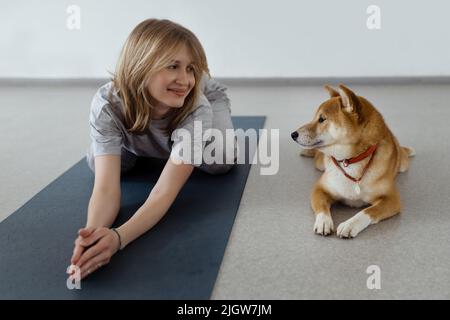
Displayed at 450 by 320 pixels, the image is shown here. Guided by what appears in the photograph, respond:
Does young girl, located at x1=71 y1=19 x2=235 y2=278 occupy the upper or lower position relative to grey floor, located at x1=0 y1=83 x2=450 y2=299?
upper

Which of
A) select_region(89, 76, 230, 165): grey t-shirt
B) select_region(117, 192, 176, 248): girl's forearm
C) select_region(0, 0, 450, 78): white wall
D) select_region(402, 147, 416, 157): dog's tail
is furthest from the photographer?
select_region(0, 0, 450, 78): white wall

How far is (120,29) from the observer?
4.15 m

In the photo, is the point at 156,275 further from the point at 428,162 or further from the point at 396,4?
the point at 396,4

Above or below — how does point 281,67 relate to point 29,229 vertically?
above

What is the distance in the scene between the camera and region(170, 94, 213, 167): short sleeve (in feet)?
6.15

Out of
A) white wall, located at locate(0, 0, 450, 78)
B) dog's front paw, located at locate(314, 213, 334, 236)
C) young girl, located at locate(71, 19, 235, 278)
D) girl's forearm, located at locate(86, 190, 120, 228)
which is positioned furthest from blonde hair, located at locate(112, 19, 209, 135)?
white wall, located at locate(0, 0, 450, 78)

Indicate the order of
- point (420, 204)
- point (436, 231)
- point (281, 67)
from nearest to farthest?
point (436, 231)
point (420, 204)
point (281, 67)

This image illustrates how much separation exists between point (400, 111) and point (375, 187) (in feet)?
5.23

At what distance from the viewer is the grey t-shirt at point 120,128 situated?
74.7 inches

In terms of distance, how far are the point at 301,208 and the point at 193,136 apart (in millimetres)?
500

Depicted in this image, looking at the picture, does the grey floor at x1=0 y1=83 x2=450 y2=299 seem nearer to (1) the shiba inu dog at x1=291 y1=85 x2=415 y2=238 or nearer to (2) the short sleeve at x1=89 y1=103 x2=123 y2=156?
(1) the shiba inu dog at x1=291 y1=85 x2=415 y2=238
